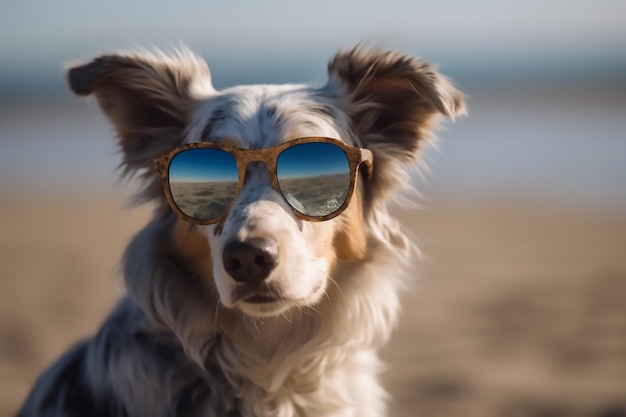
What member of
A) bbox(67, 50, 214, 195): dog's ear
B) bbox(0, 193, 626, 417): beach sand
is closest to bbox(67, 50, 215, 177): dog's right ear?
bbox(67, 50, 214, 195): dog's ear

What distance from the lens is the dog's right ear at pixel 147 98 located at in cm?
313

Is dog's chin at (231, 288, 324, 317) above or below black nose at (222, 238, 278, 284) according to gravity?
below

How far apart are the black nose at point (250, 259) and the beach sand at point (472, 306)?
73 centimetres

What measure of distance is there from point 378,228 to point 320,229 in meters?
0.39

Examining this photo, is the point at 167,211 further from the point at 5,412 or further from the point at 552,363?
the point at 552,363

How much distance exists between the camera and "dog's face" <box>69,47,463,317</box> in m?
2.73

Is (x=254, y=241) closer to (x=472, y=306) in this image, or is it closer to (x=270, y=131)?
(x=270, y=131)

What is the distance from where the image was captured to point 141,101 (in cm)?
323

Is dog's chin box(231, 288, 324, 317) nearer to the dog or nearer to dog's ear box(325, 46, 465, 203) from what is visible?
the dog

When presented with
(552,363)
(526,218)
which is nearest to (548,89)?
(526,218)

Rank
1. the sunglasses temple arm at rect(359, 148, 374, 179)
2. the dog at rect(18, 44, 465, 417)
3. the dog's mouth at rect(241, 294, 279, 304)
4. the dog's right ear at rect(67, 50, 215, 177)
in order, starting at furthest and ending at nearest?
the dog's right ear at rect(67, 50, 215, 177), the sunglasses temple arm at rect(359, 148, 374, 179), the dog at rect(18, 44, 465, 417), the dog's mouth at rect(241, 294, 279, 304)

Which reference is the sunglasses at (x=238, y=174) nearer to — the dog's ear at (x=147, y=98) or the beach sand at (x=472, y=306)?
the dog's ear at (x=147, y=98)

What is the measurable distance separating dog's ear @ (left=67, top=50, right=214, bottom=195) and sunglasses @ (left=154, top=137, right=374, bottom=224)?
13.4 inches

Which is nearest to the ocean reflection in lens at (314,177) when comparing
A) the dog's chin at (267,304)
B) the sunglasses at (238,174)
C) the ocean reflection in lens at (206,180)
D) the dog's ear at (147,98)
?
the sunglasses at (238,174)
